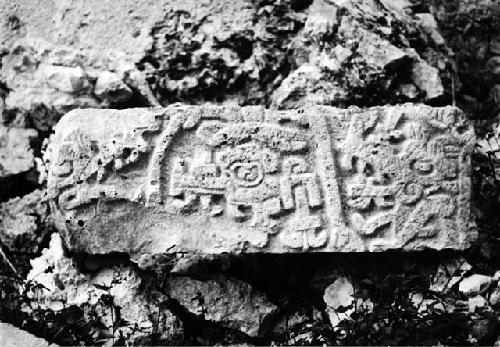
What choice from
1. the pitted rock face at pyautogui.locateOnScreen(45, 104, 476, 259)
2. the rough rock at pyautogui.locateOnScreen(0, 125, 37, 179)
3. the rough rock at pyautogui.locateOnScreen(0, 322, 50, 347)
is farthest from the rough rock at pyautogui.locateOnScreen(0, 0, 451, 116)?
the rough rock at pyautogui.locateOnScreen(0, 322, 50, 347)

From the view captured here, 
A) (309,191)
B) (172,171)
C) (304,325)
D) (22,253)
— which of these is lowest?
(304,325)

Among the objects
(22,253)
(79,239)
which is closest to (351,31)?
(79,239)

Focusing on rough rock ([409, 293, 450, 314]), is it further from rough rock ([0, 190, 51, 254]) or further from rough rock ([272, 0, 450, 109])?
rough rock ([0, 190, 51, 254])

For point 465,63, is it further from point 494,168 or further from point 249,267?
point 249,267

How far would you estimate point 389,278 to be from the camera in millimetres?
3855

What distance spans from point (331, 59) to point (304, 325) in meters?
1.77

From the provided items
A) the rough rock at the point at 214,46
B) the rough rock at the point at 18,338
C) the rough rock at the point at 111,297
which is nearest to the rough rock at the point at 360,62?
the rough rock at the point at 214,46

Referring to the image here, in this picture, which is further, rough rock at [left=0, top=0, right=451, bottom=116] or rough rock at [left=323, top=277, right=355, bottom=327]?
rough rock at [left=0, top=0, right=451, bottom=116]

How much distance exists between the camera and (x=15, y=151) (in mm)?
4676

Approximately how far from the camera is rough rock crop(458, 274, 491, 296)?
3912 mm

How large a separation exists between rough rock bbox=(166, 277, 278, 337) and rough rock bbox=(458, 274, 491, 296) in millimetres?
1034

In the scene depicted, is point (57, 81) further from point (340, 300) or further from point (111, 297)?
point (340, 300)

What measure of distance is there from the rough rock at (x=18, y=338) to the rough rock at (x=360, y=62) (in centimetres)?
211

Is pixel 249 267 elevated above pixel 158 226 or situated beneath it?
situated beneath
